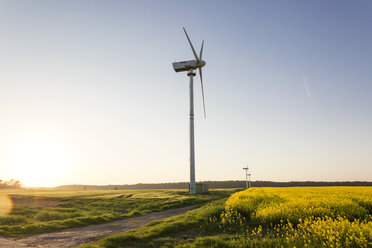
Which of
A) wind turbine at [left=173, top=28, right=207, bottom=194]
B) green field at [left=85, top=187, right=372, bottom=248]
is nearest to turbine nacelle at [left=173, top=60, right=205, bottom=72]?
wind turbine at [left=173, top=28, right=207, bottom=194]

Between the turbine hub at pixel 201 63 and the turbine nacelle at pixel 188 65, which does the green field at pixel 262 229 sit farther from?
the turbine hub at pixel 201 63

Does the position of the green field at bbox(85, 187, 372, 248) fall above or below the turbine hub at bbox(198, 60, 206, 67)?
below

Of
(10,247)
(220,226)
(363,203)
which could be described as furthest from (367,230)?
(10,247)

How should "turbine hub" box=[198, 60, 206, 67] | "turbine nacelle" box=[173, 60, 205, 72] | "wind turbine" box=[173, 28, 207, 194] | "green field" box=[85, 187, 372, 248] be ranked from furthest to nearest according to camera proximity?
"turbine hub" box=[198, 60, 206, 67]
"turbine nacelle" box=[173, 60, 205, 72]
"wind turbine" box=[173, 28, 207, 194]
"green field" box=[85, 187, 372, 248]

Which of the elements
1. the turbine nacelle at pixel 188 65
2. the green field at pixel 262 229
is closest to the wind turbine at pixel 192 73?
the turbine nacelle at pixel 188 65

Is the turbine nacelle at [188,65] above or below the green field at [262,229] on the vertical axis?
above

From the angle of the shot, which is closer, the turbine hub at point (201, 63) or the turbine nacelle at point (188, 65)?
the turbine nacelle at point (188, 65)

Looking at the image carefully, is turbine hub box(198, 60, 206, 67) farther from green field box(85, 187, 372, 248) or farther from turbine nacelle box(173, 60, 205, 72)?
green field box(85, 187, 372, 248)

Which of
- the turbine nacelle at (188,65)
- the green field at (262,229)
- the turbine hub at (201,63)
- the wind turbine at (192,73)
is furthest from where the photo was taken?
the turbine hub at (201,63)

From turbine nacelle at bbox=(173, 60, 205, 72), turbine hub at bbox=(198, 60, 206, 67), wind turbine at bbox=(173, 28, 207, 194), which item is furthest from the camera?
turbine hub at bbox=(198, 60, 206, 67)

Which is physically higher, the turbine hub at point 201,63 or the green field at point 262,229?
the turbine hub at point 201,63

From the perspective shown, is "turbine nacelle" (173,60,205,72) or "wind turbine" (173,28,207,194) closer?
"wind turbine" (173,28,207,194)

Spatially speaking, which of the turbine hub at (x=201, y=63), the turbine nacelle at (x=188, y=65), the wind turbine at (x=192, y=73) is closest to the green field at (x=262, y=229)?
the wind turbine at (x=192, y=73)

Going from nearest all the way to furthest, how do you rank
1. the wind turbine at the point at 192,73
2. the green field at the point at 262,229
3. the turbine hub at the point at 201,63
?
the green field at the point at 262,229 → the wind turbine at the point at 192,73 → the turbine hub at the point at 201,63
